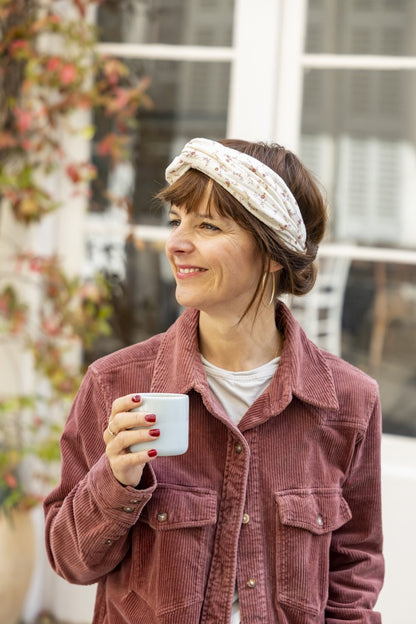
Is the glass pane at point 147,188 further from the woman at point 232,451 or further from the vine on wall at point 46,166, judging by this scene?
the woman at point 232,451

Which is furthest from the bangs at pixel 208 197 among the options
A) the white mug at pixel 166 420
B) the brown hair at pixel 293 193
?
the white mug at pixel 166 420

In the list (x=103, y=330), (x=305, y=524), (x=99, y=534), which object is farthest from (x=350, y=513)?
(x=103, y=330)

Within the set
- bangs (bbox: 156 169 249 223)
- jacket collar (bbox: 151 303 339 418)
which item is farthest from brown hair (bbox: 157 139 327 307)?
jacket collar (bbox: 151 303 339 418)

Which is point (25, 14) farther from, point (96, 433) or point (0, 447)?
point (96, 433)

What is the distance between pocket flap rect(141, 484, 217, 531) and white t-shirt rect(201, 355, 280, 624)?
151 millimetres

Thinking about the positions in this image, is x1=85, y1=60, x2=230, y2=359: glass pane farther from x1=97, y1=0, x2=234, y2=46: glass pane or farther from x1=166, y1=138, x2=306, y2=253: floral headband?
x1=166, y1=138, x2=306, y2=253: floral headband

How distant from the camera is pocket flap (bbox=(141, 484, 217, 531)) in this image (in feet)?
4.35

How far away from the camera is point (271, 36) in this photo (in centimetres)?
248

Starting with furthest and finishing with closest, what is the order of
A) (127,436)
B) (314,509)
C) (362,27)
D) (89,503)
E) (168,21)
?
(168,21) < (362,27) < (314,509) < (89,503) < (127,436)

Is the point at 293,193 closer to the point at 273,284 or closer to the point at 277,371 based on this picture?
the point at 273,284

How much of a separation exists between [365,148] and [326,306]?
495 millimetres

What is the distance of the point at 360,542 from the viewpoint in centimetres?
148

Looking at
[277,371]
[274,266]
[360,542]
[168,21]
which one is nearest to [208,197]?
[274,266]

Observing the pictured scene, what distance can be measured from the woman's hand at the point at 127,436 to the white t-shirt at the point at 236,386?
0.83 ft
